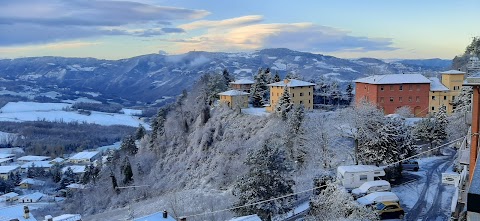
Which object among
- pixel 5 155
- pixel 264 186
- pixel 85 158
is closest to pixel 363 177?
pixel 264 186

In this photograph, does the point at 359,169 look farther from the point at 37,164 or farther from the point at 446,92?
the point at 37,164

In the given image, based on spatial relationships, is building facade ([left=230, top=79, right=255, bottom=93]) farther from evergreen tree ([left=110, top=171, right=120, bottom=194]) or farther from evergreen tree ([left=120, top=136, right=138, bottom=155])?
evergreen tree ([left=110, top=171, right=120, bottom=194])

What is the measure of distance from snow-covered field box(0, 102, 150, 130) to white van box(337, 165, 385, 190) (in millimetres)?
132077

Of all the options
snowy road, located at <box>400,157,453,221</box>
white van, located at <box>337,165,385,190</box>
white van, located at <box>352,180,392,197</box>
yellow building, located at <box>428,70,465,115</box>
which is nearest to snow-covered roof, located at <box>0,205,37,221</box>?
white van, located at <box>337,165,385,190</box>

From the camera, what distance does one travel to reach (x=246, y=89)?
54344 mm

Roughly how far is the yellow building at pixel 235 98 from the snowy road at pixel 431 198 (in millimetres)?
A: 25349

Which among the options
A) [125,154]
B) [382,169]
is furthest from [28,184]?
[382,169]

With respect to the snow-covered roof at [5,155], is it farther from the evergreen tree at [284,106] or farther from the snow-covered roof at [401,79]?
the snow-covered roof at [401,79]

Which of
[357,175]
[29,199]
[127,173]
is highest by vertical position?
[357,175]

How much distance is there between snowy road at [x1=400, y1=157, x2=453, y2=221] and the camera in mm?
18358

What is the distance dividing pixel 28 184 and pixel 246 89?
160 feet

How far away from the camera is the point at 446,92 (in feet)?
141

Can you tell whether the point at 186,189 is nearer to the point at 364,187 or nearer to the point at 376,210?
the point at 364,187

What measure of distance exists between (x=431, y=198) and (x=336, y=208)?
586 centimetres
